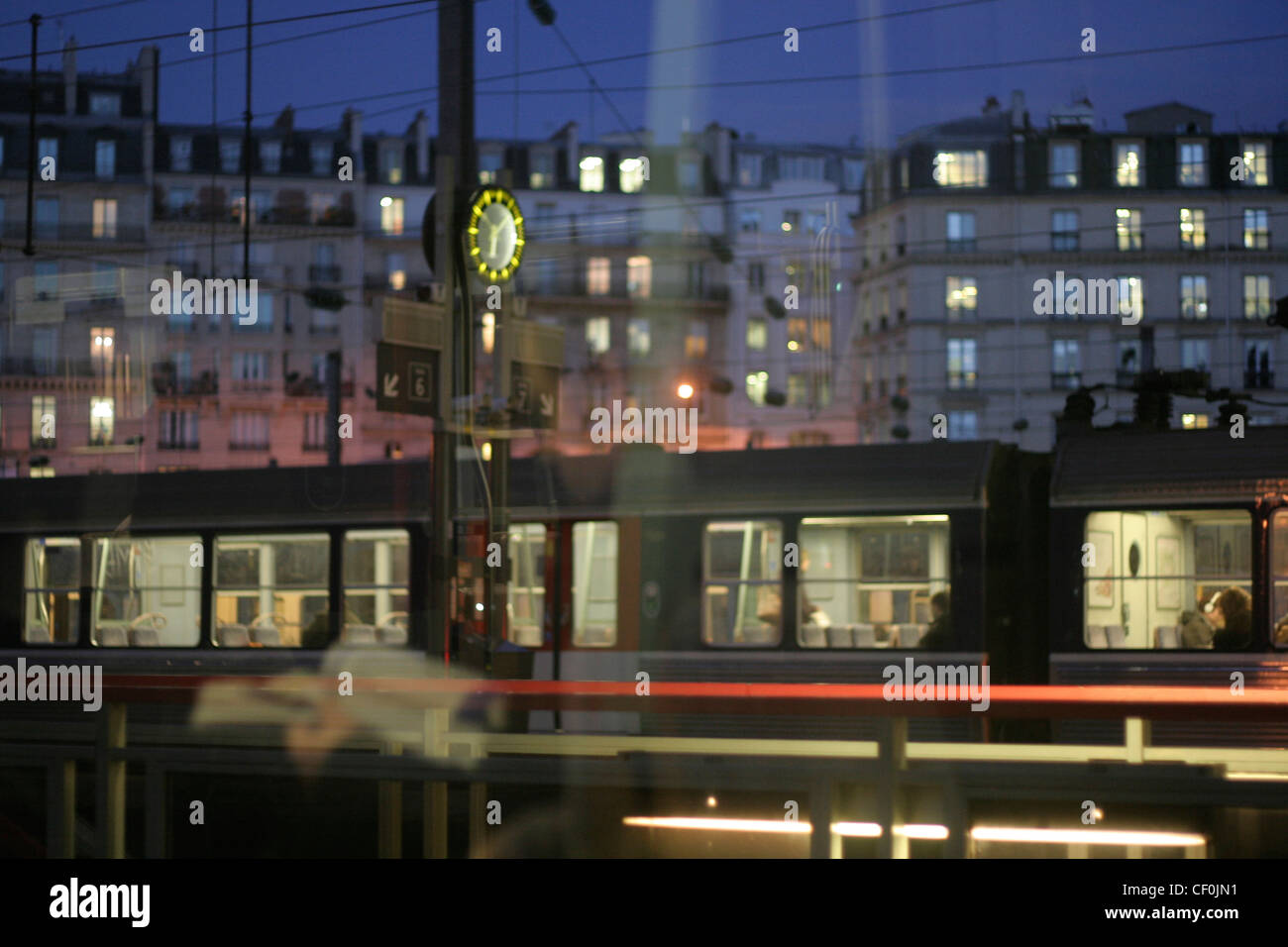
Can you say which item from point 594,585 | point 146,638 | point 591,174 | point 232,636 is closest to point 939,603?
point 594,585

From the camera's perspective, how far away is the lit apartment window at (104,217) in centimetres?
6519

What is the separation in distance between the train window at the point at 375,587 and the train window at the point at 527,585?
120 cm

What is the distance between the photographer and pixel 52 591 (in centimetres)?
1884

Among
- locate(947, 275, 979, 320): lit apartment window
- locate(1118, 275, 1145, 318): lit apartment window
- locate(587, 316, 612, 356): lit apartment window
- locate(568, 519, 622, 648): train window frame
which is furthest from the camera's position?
locate(587, 316, 612, 356): lit apartment window

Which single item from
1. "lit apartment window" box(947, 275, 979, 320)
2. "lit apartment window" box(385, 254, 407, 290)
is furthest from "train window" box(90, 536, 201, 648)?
"lit apartment window" box(947, 275, 979, 320)

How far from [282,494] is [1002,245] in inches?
2085

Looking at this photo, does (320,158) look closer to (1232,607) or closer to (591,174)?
(591,174)

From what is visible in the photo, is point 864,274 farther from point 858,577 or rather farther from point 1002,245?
point 858,577

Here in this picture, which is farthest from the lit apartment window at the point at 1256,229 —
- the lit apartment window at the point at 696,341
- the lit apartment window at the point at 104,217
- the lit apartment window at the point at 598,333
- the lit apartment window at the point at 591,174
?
the lit apartment window at the point at 104,217

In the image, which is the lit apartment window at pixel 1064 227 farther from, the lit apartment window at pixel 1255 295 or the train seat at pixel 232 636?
the train seat at pixel 232 636

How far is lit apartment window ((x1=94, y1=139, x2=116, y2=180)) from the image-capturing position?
66000 mm

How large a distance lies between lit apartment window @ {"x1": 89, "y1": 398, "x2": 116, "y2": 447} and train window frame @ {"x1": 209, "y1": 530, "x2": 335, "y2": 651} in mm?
49515

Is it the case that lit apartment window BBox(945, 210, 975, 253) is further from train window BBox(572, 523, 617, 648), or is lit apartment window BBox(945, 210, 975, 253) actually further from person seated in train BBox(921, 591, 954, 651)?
person seated in train BBox(921, 591, 954, 651)
